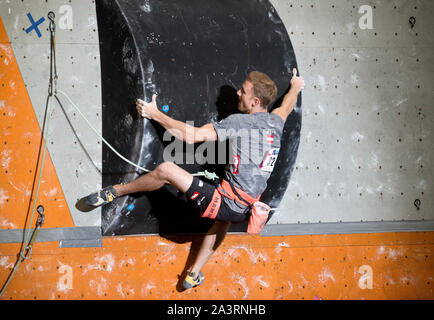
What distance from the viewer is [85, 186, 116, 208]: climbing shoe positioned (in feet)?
7.61

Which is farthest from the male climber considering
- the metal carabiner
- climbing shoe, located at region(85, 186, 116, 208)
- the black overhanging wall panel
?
the metal carabiner

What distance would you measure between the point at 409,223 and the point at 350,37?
1.44 m

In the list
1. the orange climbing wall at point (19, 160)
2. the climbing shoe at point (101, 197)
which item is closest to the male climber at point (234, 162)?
the climbing shoe at point (101, 197)

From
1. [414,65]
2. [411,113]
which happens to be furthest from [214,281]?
[414,65]

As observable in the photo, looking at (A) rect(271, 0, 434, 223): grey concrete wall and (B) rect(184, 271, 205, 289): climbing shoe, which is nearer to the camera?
(B) rect(184, 271, 205, 289): climbing shoe

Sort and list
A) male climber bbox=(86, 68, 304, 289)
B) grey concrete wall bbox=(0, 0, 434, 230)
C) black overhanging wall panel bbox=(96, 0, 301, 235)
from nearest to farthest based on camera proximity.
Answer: male climber bbox=(86, 68, 304, 289), black overhanging wall panel bbox=(96, 0, 301, 235), grey concrete wall bbox=(0, 0, 434, 230)

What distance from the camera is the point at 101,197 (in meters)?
2.32

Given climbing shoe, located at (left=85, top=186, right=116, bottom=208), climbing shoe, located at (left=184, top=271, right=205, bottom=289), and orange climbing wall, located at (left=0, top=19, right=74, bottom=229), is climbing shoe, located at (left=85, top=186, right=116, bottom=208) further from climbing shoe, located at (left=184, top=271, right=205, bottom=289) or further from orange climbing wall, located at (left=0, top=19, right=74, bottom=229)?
climbing shoe, located at (left=184, top=271, right=205, bottom=289)

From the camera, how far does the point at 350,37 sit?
276cm

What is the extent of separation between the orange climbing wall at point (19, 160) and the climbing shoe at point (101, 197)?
1.04 ft

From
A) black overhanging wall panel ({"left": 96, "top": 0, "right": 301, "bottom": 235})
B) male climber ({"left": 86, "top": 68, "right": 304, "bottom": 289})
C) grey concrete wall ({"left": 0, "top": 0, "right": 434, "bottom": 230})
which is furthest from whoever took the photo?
grey concrete wall ({"left": 0, "top": 0, "right": 434, "bottom": 230})

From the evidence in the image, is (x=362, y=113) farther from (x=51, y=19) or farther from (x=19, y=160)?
(x=19, y=160)

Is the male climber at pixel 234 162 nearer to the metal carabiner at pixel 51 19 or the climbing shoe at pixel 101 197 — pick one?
the climbing shoe at pixel 101 197

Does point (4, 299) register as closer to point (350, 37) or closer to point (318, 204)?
point (318, 204)
